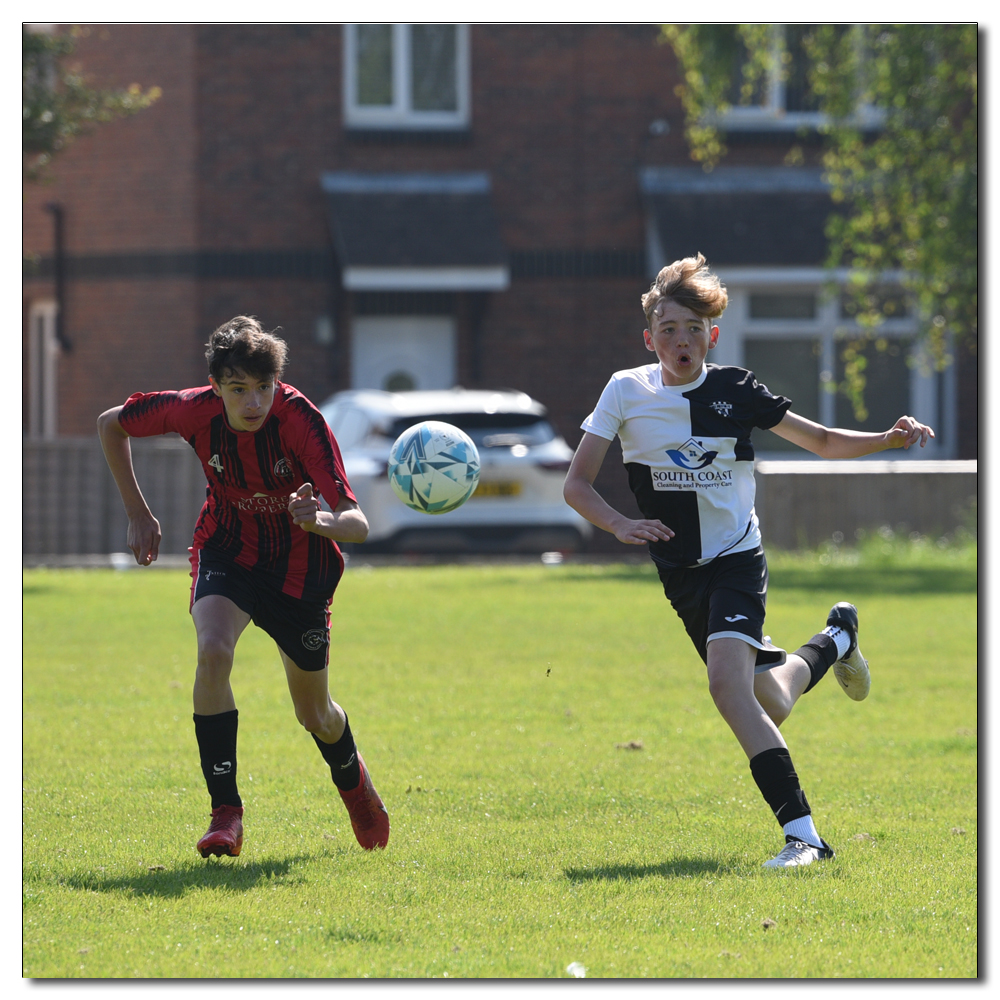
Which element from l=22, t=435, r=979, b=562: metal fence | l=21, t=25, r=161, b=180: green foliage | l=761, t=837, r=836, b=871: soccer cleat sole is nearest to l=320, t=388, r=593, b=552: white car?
l=22, t=435, r=979, b=562: metal fence

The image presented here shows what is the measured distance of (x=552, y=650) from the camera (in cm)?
1138

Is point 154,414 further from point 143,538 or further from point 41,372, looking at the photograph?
point 41,372

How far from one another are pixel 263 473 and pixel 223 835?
125 centimetres

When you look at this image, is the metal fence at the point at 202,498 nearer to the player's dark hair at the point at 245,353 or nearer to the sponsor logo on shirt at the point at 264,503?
the sponsor logo on shirt at the point at 264,503

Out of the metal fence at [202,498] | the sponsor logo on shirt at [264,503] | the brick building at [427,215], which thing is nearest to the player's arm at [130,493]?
the sponsor logo on shirt at [264,503]

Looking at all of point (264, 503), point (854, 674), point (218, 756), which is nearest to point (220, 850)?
point (218, 756)

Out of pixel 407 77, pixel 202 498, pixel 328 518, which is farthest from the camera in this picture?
pixel 407 77

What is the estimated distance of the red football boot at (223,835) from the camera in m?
5.49

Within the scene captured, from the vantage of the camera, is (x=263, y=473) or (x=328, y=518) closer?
(x=328, y=518)

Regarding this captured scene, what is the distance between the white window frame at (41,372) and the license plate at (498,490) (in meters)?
Result: 8.97

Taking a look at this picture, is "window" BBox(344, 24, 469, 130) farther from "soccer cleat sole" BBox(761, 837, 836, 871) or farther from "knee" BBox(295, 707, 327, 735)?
"soccer cleat sole" BBox(761, 837, 836, 871)

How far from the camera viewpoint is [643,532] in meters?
5.23

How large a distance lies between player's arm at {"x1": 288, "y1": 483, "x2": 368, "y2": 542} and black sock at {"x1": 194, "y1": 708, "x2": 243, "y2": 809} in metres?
0.86

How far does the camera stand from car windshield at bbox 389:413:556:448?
17109 mm
